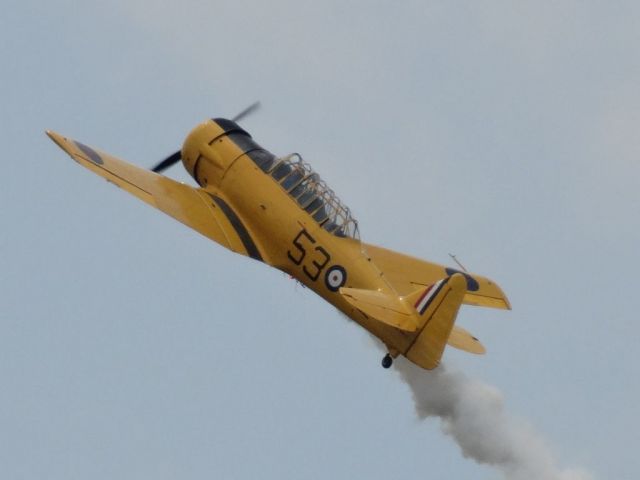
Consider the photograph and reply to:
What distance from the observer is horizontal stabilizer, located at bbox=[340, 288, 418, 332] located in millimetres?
24547

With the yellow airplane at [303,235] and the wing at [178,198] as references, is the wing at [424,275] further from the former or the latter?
the wing at [178,198]

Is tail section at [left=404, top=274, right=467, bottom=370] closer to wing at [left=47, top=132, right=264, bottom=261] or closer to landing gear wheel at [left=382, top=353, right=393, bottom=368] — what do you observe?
landing gear wheel at [left=382, top=353, right=393, bottom=368]

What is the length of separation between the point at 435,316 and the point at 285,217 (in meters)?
3.54

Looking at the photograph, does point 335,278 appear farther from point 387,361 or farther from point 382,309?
point 387,361

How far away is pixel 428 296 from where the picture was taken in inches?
960

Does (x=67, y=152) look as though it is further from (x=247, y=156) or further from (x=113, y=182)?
(x=247, y=156)

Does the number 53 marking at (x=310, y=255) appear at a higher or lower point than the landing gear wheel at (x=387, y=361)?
higher

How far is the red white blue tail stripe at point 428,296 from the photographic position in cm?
2420

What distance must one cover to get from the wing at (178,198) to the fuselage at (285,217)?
0.05 m

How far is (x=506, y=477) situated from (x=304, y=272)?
4.23 metres

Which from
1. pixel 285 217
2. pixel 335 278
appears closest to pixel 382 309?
pixel 335 278

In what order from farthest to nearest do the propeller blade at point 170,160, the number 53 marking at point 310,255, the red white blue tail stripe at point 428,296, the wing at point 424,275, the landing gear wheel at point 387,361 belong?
the propeller blade at point 170,160 → the wing at point 424,275 → the number 53 marking at point 310,255 → the landing gear wheel at point 387,361 → the red white blue tail stripe at point 428,296

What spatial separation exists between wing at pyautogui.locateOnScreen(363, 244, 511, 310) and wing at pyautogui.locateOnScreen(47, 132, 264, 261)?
2161 millimetres

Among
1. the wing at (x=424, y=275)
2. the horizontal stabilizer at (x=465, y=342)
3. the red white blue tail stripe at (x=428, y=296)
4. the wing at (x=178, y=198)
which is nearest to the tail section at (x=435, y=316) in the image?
the red white blue tail stripe at (x=428, y=296)
